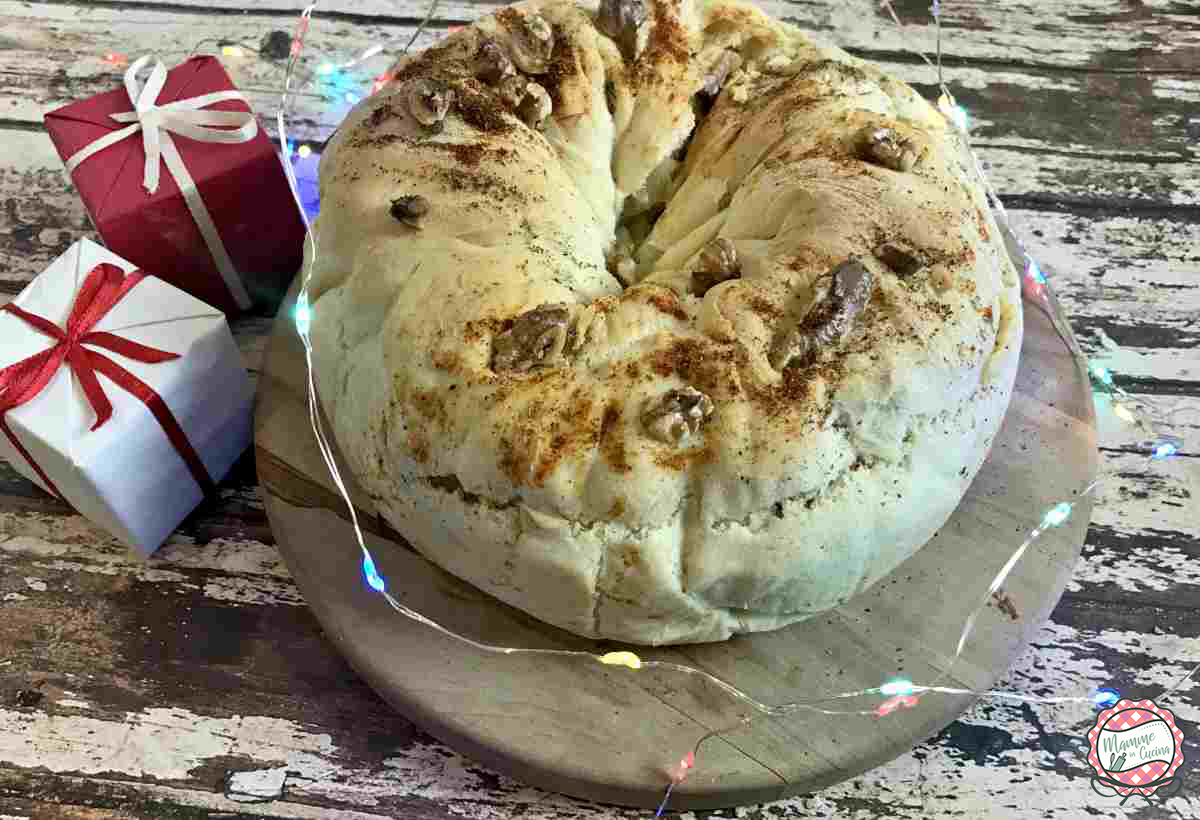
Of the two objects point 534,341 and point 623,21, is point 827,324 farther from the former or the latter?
point 623,21

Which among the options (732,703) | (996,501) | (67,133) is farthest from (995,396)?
(67,133)

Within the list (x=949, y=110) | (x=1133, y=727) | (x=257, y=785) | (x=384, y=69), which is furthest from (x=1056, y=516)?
(x=384, y=69)

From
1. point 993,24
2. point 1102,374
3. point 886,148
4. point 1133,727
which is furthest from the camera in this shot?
point 993,24

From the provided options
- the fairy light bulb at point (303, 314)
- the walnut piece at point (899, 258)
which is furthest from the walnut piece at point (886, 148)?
the fairy light bulb at point (303, 314)

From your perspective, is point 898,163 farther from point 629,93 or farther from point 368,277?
point 368,277

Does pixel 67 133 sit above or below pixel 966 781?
above

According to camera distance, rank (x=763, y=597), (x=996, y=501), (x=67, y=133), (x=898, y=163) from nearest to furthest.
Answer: (x=763, y=597)
(x=898, y=163)
(x=996, y=501)
(x=67, y=133)

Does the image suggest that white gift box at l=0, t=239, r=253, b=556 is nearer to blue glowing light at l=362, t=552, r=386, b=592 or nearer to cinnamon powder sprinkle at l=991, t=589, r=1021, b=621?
blue glowing light at l=362, t=552, r=386, b=592
